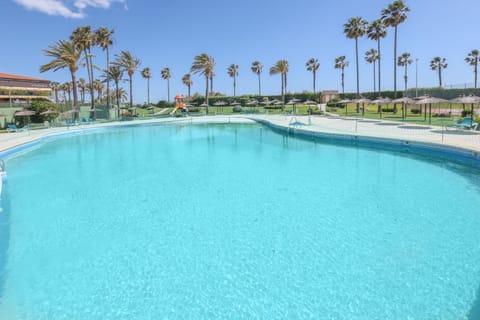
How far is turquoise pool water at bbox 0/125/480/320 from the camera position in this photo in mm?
4168

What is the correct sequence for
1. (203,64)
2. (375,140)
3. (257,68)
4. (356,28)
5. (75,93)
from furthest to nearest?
(257,68), (203,64), (356,28), (75,93), (375,140)

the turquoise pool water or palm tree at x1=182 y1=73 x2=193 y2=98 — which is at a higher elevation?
palm tree at x1=182 y1=73 x2=193 y2=98

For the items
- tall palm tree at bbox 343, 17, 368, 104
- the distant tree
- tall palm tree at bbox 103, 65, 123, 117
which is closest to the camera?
tall palm tree at bbox 343, 17, 368, 104

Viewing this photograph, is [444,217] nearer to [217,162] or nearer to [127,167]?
[217,162]

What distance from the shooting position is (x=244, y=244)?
5.85m

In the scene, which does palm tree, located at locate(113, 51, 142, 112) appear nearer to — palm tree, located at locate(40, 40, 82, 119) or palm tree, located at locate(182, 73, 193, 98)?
palm tree, located at locate(40, 40, 82, 119)

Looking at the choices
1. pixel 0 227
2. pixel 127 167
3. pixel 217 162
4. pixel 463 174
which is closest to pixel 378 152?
pixel 463 174

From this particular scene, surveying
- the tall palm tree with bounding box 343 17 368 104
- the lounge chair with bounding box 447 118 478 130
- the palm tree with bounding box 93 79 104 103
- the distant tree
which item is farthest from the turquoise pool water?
the palm tree with bounding box 93 79 104 103

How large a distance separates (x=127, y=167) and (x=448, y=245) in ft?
36.8

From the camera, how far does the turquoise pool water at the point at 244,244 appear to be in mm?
4168

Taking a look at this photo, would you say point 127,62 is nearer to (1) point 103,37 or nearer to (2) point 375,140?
(1) point 103,37

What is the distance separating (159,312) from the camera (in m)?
4.05

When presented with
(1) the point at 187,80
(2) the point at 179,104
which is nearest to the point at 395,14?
(2) the point at 179,104

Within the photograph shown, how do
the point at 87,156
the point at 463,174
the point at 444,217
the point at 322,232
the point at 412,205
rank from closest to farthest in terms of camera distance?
the point at 322,232
the point at 444,217
the point at 412,205
the point at 463,174
the point at 87,156
